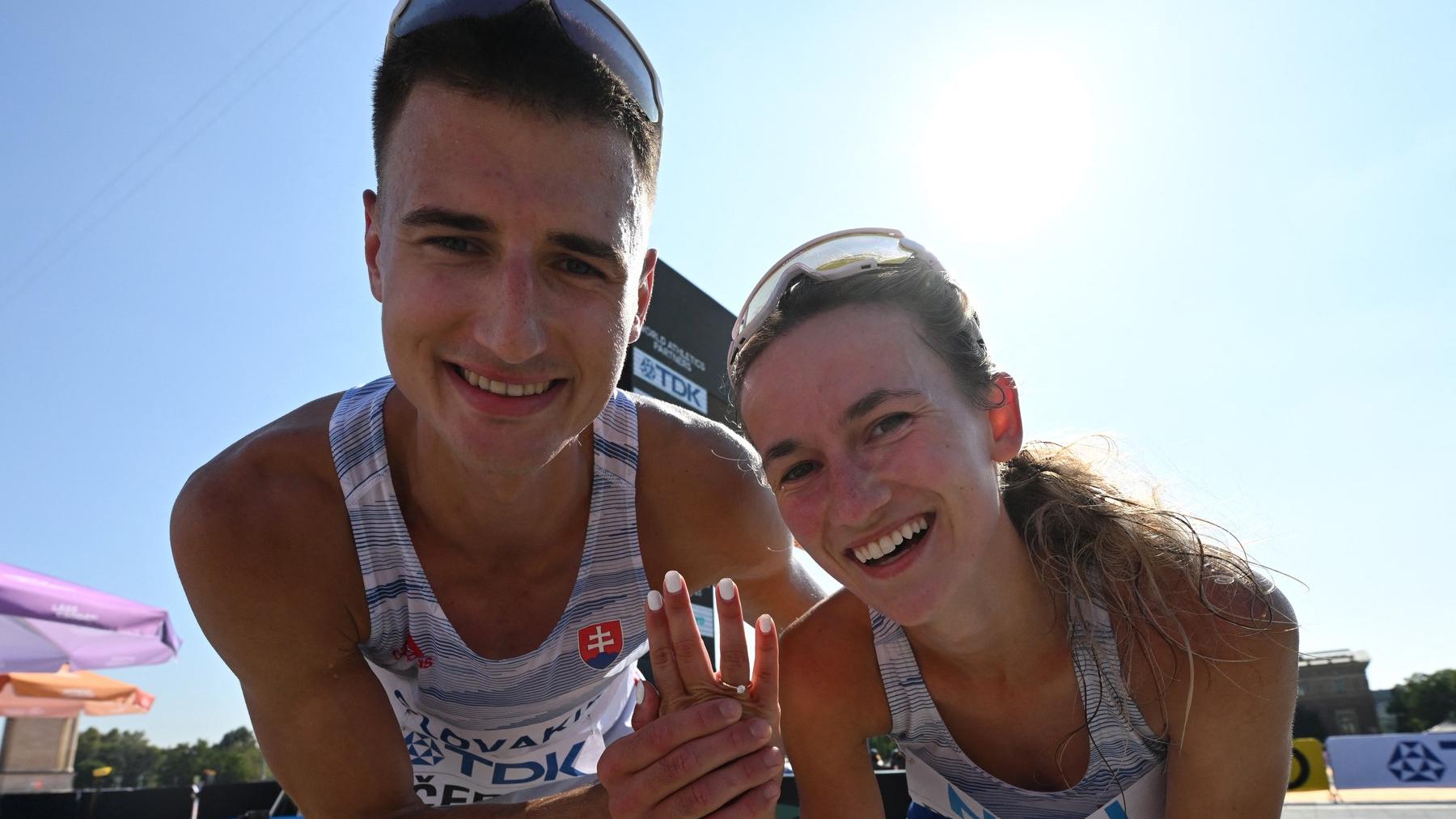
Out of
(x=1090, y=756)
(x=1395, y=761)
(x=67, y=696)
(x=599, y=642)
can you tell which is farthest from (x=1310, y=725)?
(x=599, y=642)

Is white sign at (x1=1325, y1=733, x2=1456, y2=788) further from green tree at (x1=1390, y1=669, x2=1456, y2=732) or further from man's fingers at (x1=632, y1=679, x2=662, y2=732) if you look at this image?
green tree at (x1=1390, y1=669, x2=1456, y2=732)

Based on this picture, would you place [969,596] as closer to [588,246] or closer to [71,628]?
[588,246]

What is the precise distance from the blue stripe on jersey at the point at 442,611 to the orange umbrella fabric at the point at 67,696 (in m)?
9.00

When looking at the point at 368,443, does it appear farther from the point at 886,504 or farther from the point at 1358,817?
the point at 1358,817

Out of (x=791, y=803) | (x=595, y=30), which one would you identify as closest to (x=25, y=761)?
(x=791, y=803)

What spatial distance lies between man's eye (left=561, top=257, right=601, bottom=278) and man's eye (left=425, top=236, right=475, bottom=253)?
0.20 meters

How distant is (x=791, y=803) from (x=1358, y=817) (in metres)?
5.21

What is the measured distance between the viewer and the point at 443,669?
2219 mm

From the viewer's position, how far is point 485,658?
218 centimetres

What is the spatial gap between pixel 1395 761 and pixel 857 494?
14.3 metres

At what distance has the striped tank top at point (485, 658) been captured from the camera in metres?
2.08

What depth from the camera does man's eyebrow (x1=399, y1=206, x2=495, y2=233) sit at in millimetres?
1677

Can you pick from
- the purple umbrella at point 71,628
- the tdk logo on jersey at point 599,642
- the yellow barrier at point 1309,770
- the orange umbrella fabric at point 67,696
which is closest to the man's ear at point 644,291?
the tdk logo on jersey at point 599,642

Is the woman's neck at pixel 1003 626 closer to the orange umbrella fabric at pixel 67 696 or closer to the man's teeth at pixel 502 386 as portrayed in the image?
the man's teeth at pixel 502 386
